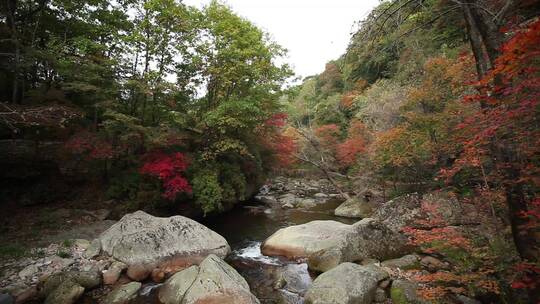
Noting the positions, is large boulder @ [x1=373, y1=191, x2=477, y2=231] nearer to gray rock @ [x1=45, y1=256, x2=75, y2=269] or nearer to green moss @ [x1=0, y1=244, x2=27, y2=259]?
gray rock @ [x1=45, y1=256, x2=75, y2=269]

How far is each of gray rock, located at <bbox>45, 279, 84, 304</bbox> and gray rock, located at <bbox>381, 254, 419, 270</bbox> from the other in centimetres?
822

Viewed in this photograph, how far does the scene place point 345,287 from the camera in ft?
20.7

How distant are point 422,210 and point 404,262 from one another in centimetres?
438

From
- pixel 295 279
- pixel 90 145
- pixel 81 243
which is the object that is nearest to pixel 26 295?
pixel 81 243

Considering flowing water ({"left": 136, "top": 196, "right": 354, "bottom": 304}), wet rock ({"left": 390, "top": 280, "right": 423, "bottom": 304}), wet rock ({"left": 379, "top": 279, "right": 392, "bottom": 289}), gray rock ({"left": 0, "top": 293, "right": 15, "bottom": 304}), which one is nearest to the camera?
gray rock ({"left": 0, "top": 293, "right": 15, "bottom": 304})

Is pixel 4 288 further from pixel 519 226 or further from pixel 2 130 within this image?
pixel 519 226

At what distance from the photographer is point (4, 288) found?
6.50 meters

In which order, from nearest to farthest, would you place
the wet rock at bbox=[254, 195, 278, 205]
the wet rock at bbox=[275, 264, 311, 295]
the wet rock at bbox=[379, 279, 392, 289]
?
the wet rock at bbox=[379, 279, 392, 289], the wet rock at bbox=[275, 264, 311, 295], the wet rock at bbox=[254, 195, 278, 205]

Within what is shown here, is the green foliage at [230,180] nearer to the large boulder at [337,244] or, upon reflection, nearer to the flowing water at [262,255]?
the flowing water at [262,255]

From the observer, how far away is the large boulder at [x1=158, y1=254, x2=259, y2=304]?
632 cm

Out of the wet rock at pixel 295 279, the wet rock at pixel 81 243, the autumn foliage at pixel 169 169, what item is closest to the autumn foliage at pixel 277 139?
the autumn foliage at pixel 169 169

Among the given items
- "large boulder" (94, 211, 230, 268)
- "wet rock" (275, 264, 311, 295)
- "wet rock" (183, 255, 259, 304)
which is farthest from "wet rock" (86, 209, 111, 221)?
"wet rock" (275, 264, 311, 295)

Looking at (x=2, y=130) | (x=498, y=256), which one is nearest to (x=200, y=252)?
(x=498, y=256)

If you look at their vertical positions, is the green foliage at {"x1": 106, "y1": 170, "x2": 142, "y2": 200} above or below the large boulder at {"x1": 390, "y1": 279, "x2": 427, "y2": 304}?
above
